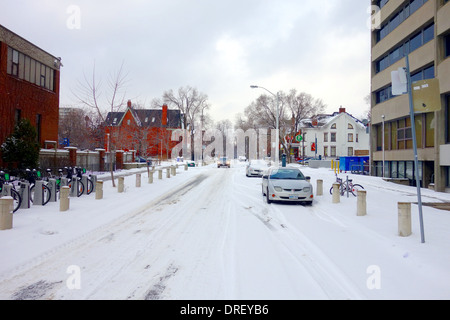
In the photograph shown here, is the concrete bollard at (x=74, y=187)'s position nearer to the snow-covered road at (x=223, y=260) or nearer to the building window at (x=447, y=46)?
the snow-covered road at (x=223, y=260)

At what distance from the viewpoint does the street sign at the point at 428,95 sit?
6.41 metres

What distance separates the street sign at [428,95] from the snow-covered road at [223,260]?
2749 millimetres

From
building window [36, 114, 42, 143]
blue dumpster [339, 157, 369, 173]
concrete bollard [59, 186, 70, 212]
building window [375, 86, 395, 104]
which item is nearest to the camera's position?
concrete bollard [59, 186, 70, 212]

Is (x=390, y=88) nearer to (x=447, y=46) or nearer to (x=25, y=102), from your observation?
(x=447, y=46)

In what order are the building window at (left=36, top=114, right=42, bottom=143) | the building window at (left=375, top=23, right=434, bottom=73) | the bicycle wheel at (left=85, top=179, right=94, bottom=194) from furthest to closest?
1. the building window at (left=36, top=114, right=42, bottom=143)
2. the building window at (left=375, top=23, right=434, bottom=73)
3. the bicycle wheel at (left=85, top=179, right=94, bottom=194)

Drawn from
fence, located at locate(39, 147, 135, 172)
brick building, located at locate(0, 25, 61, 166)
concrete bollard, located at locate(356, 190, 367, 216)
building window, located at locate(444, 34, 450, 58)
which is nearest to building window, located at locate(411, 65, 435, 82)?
building window, located at locate(444, 34, 450, 58)

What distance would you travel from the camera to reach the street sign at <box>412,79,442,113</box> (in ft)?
21.0

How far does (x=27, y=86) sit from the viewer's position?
23.8 meters

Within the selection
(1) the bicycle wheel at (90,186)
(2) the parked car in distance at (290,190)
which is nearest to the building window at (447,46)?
(2) the parked car in distance at (290,190)

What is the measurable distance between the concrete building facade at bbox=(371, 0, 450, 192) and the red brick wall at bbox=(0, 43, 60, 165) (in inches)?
901

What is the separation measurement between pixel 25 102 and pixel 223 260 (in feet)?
78.1

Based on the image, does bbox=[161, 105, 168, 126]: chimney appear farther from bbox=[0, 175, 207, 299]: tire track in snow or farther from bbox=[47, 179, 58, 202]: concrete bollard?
bbox=[0, 175, 207, 299]: tire track in snow

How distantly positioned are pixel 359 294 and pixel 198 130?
6319cm
